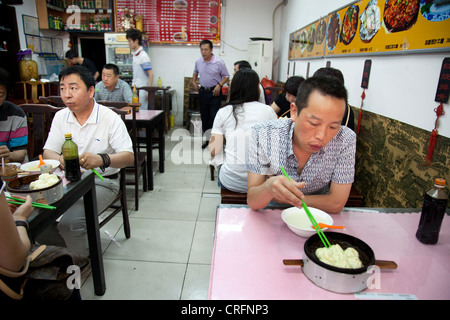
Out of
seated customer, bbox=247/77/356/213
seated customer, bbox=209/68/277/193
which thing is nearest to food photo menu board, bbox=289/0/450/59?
seated customer, bbox=247/77/356/213

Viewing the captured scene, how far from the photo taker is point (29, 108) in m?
2.14

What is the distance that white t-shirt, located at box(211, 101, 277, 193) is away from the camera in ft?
6.91

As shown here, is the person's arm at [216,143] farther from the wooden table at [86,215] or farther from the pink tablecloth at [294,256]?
the pink tablecloth at [294,256]

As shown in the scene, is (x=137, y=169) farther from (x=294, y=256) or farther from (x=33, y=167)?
(x=294, y=256)

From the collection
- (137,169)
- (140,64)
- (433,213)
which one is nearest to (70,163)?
(137,169)

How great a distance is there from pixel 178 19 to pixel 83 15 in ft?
6.65

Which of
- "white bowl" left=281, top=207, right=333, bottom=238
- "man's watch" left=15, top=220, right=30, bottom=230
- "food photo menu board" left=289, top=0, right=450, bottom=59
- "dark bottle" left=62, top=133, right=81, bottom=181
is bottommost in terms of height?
"white bowl" left=281, top=207, right=333, bottom=238

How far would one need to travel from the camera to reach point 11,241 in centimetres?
89

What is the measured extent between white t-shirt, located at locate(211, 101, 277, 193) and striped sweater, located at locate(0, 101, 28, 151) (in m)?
1.41

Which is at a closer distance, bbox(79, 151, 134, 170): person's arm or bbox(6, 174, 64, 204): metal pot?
bbox(6, 174, 64, 204): metal pot

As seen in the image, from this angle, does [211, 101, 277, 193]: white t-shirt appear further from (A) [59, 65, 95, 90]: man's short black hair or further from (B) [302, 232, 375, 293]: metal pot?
(B) [302, 232, 375, 293]: metal pot

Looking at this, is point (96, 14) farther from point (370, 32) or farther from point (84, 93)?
point (370, 32)
